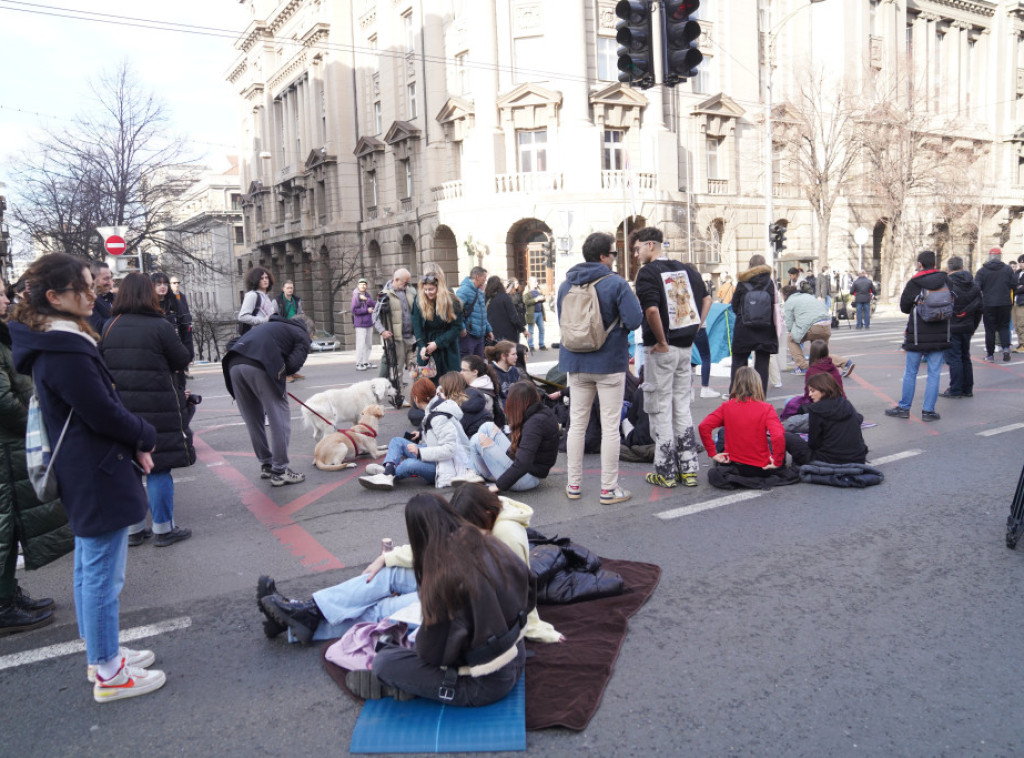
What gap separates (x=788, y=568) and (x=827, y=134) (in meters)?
36.1

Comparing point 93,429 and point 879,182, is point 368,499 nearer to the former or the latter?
point 93,429

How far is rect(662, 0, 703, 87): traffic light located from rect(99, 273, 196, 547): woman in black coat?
6836mm

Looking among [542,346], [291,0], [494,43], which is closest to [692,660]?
[542,346]

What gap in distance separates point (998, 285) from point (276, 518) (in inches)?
535

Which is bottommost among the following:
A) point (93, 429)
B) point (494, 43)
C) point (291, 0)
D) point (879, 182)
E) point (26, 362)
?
point (93, 429)

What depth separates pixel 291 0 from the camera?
47.2 m

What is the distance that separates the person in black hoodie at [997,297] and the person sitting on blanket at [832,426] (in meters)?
9.13

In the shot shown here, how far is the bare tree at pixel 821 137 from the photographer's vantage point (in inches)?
1403

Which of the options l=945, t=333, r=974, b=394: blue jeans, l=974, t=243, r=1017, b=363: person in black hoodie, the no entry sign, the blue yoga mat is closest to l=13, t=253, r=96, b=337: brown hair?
the blue yoga mat

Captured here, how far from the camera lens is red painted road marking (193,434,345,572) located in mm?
5473

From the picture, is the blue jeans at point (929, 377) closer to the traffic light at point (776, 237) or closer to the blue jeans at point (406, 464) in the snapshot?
the blue jeans at point (406, 464)

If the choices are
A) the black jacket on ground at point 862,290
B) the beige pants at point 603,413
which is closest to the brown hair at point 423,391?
the beige pants at point 603,413

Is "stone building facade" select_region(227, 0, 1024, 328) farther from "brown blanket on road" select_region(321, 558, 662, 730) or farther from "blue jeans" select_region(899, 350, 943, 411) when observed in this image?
"brown blanket on road" select_region(321, 558, 662, 730)

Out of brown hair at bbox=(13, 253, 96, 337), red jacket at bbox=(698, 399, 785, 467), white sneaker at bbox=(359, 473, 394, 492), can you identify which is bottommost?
white sneaker at bbox=(359, 473, 394, 492)
